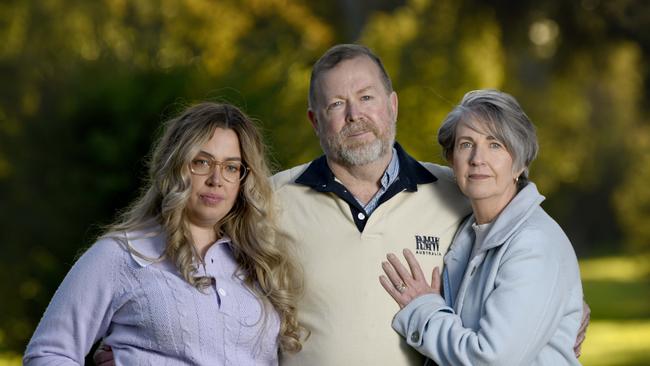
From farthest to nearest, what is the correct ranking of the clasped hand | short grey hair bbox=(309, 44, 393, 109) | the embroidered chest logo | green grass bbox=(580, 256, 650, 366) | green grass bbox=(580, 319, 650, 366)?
green grass bbox=(580, 256, 650, 366)
green grass bbox=(580, 319, 650, 366)
short grey hair bbox=(309, 44, 393, 109)
the embroidered chest logo
the clasped hand

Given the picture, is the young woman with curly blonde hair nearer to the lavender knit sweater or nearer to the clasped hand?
the lavender knit sweater

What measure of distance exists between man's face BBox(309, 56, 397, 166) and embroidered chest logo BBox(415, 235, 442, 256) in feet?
1.26

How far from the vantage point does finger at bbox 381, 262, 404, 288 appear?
14.3 feet

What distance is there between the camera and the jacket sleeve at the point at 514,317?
12.7ft

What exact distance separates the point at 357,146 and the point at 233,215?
0.65m

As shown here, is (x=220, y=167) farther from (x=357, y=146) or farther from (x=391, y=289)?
(x=391, y=289)

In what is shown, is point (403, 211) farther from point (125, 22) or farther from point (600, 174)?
point (600, 174)

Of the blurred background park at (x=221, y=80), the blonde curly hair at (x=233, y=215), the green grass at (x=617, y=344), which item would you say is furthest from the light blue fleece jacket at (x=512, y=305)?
the green grass at (x=617, y=344)

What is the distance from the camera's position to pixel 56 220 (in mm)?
9625

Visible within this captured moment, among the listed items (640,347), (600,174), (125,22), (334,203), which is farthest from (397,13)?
(600,174)

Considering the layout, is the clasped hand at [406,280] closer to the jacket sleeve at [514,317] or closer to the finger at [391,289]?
the finger at [391,289]

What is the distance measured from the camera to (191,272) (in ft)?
12.9

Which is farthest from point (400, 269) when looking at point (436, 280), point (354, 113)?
point (354, 113)

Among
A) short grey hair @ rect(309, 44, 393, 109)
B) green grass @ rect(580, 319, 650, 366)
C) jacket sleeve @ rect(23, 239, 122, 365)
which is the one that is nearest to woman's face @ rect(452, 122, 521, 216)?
short grey hair @ rect(309, 44, 393, 109)
